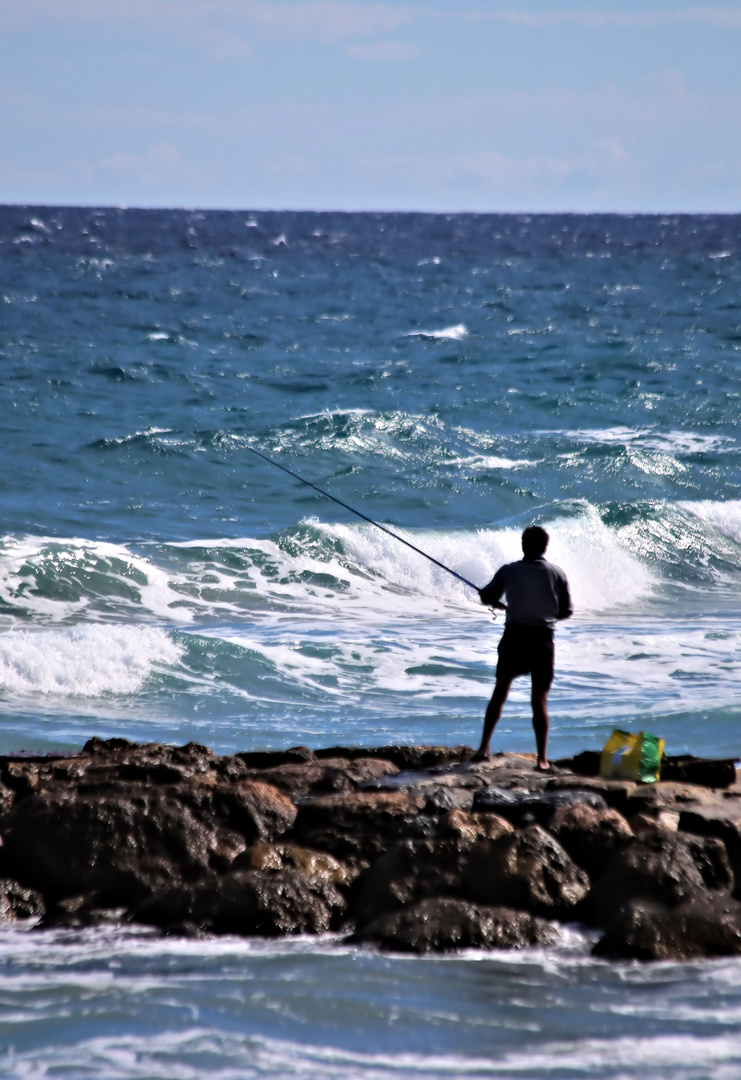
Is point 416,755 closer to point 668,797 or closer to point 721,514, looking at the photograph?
point 668,797

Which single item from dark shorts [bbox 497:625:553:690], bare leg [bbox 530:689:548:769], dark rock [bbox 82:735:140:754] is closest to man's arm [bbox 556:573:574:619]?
dark shorts [bbox 497:625:553:690]

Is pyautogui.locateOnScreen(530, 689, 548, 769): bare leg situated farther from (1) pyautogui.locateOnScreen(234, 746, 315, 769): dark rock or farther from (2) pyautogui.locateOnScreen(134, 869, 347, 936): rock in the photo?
(2) pyautogui.locateOnScreen(134, 869, 347, 936): rock

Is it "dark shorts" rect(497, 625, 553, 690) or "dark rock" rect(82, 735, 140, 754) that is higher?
"dark shorts" rect(497, 625, 553, 690)

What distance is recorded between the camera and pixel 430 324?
104ft

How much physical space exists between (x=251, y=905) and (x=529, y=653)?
6.67 ft

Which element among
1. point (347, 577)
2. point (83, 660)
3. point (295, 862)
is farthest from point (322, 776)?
point (347, 577)

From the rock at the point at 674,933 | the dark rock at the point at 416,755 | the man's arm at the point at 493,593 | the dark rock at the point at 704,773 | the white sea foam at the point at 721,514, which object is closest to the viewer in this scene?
the rock at the point at 674,933

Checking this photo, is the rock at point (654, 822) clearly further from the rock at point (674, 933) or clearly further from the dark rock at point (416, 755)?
the dark rock at point (416, 755)

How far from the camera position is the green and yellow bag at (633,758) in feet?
18.5

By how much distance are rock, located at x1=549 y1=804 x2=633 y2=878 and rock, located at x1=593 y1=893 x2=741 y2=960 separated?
328 mm

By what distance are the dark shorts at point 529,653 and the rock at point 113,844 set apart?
5.68 ft

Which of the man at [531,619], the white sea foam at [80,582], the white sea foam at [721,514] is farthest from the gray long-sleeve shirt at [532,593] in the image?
the white sea foam at [721,514]

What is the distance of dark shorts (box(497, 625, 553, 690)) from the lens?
6.11 metres

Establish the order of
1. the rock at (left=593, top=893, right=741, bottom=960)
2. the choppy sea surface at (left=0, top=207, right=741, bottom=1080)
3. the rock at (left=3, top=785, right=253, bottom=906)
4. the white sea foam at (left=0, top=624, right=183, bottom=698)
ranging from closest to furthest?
the choppy sea surface at (left=0, top=207, right=741, bottom=1080)
the rock at (left=593, top=893, right=741, bottom=960)
the rock at (left=3, top=785, right=253, bottom=906)
the white sea foam at (left=0, top=624, right=183, bottom=698)
